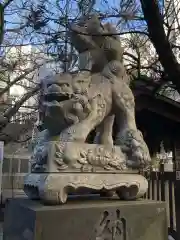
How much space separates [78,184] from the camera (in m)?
1.69

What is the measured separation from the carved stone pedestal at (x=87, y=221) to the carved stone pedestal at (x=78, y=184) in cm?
7

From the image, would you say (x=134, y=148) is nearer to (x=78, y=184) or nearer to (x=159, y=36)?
(x=78, y=184)

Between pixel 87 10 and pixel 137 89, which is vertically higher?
pixel 87 10

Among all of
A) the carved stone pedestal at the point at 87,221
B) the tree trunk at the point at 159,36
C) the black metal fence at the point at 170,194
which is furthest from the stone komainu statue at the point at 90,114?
Result: the black metal fence at the point at 170,194

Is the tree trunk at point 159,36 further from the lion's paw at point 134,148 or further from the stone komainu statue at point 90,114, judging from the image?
the lion's paw at point 134,148

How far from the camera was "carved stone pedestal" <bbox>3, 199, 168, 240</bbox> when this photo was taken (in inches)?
59.2

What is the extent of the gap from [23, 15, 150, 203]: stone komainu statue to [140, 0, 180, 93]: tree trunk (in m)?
0.41

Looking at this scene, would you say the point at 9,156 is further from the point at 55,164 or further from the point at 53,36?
the point at 55,164

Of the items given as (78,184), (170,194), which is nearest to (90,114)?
(78,184)

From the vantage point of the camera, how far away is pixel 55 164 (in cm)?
171

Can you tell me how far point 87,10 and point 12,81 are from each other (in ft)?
14.9

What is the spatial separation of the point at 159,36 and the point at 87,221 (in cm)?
187

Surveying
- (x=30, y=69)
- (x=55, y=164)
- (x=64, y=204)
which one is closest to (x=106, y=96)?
(x=55, y=164)

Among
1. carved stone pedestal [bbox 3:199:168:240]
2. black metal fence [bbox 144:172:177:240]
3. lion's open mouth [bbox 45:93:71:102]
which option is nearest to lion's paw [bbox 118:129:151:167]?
carved stone pedestal [bbox 3:199:168:240]
